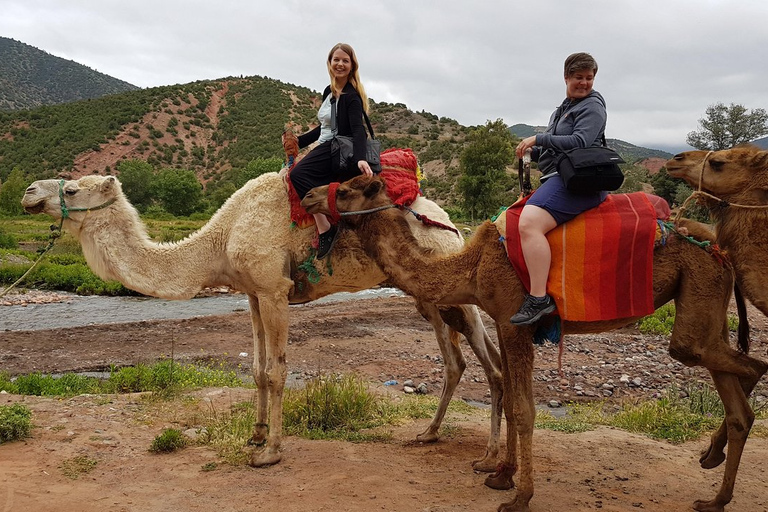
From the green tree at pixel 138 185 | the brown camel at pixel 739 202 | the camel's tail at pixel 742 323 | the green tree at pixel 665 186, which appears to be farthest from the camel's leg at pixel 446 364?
the green tree at pixel 138 185

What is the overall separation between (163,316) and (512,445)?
13812mm

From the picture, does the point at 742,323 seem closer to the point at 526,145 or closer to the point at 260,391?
the point at 526,145

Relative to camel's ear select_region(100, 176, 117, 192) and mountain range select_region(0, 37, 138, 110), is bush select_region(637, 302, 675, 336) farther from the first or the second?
mountain range select_region(0, 37, 138, 110)

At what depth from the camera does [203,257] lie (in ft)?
19.2

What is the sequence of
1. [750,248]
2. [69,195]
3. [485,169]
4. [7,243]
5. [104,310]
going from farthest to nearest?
[485,169], [7,243], [104,310], [69,195], [750,248]

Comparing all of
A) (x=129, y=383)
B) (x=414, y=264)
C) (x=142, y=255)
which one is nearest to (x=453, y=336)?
(x=414, y=264)

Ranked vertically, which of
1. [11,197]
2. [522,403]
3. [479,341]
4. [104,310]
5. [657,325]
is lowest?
[104,310]

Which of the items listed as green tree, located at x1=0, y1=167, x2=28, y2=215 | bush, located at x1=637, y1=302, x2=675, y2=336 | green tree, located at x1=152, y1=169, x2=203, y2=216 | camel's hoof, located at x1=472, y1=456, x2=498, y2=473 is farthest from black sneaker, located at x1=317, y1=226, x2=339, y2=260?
green tree, located at x1=152, y1=169, x2=203, y2=216

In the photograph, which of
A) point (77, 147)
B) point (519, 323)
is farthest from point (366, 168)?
point (77, 147)

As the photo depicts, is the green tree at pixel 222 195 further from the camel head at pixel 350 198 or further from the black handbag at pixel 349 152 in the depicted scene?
the camel head at pixel 350 198

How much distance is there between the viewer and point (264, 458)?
5465 millimetres

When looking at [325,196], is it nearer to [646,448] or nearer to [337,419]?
[337,419]

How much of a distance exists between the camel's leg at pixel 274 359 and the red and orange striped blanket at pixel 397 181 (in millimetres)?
822

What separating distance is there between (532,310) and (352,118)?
254cm
